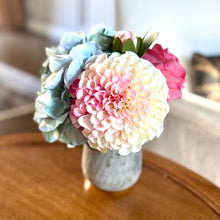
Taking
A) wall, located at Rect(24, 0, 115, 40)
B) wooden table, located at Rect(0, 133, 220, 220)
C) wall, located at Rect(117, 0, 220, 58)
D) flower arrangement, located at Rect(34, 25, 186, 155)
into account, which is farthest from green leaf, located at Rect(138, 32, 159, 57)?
wall, located at Rect(24, 0, 115, 40)

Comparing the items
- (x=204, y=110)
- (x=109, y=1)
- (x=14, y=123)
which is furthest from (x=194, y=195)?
(x=109, y=1)

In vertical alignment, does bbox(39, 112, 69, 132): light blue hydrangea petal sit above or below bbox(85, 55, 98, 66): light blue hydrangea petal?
below

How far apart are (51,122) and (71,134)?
0.04m

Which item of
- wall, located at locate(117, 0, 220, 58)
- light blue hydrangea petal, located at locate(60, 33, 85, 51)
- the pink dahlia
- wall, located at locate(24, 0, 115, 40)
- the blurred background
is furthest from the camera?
wall, located at locate(24, 0, 115, 40)

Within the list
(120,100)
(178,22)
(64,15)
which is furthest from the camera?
(64,15)

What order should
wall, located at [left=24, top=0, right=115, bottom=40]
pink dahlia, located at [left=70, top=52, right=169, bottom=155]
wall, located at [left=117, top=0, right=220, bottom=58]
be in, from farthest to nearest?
wall, located at [left=24, top=0, right=115, bottom=40] < wall, located at [left=117, top=0, right=220, bottom=58] < pink dahlia, located at [left=70, top=52, right=169, bottom=155]

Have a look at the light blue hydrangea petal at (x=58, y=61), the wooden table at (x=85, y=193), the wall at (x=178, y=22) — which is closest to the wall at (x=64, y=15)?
the wall at (x=178, y=22)

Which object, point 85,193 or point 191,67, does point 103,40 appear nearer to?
point 85,193

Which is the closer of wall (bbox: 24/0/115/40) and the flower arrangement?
the flower arrangement

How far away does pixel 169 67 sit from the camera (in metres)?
0.52

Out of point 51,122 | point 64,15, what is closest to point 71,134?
point 51,122

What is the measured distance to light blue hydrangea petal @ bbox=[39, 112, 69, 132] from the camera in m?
0.53

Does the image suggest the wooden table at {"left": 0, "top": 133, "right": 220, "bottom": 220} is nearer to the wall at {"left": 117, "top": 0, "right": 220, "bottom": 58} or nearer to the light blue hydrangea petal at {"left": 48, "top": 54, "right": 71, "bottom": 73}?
the light blue hydrangea petal at {"left": 48, "top": 54, "right": 71, "bottom": 73}

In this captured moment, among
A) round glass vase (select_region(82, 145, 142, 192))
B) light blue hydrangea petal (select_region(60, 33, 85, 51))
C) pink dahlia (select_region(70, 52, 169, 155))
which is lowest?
round glass vase (select_region(82, 145, 142, 192))
